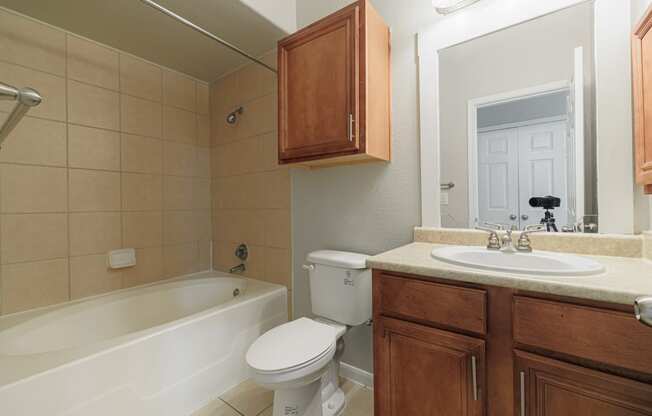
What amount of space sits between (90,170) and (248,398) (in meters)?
1.74

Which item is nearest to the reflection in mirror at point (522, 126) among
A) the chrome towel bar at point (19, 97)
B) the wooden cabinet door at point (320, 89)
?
the wooden cabinet door at point (320, 89)

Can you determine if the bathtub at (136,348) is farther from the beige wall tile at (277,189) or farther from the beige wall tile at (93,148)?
the beige wall tile at (93,148)

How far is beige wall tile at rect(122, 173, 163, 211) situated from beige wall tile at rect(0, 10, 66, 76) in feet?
2.41

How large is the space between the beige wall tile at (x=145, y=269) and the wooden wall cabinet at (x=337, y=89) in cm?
137

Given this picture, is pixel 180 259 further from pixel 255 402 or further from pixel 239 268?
pixel 255 402

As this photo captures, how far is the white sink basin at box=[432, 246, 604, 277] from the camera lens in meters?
0.80

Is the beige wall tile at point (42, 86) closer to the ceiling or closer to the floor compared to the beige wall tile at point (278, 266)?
closer to the ceiling

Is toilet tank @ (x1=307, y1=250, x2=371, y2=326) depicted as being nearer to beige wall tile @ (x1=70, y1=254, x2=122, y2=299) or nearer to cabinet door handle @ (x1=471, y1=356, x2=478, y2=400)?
cabinet door handle @ (x1=471, y1=356, x2=478, y2=400)

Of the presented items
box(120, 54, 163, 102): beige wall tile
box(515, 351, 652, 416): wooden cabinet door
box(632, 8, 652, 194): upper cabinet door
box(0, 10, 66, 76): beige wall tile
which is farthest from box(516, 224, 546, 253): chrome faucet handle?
box(0, 10, 66, 76): beige wall tile

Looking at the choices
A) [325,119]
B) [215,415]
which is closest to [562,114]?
[325,119]

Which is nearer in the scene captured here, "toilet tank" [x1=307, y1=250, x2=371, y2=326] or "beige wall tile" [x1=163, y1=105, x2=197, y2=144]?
"toilet tank" [x1=307, y1=250, x2=371, y2=326]

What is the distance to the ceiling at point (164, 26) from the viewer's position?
1567mm

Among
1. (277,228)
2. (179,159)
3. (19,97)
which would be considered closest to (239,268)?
(277,228)

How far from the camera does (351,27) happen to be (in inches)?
52.6
